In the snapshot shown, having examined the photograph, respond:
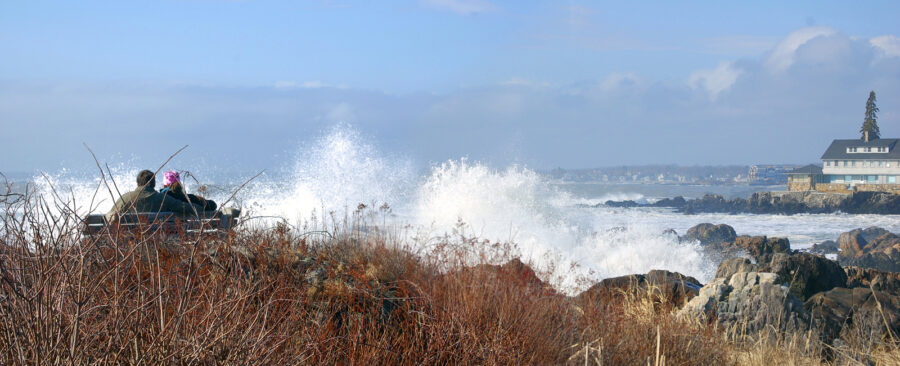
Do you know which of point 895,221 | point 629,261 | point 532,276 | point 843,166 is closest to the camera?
point 532,276

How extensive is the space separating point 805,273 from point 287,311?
9.00 metres

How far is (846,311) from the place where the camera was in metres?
8.09

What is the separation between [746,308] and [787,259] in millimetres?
3431

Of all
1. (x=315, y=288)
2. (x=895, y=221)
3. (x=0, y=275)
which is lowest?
(x=895, y=221)

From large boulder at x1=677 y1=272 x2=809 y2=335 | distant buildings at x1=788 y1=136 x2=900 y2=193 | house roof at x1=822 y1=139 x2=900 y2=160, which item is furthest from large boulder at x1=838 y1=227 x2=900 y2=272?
house roof at x1=822 y1=139 x2=900 y2=160

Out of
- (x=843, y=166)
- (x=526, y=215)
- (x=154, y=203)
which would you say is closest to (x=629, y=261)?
(x=526, y=215)

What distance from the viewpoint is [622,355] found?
468 centimetres

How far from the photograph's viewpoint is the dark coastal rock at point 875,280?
35.5 feet

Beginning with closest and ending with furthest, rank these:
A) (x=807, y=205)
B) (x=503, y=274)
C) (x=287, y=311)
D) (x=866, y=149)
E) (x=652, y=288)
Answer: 1. (x=287, y=311)
2. (x=503, y=274)
3. (x=652, y=288)
4. (x=807, y=205)
5. (x=866, y=149)

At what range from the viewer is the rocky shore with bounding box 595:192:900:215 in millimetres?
52688

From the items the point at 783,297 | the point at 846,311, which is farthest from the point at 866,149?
the point at 783,297

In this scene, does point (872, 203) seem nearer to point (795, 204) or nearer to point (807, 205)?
point (807, 205)

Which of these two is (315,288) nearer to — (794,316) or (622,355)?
(622,355)

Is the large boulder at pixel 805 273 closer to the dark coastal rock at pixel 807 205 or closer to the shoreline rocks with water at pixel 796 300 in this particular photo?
the shoreline rocks with water at pixel 796 300
